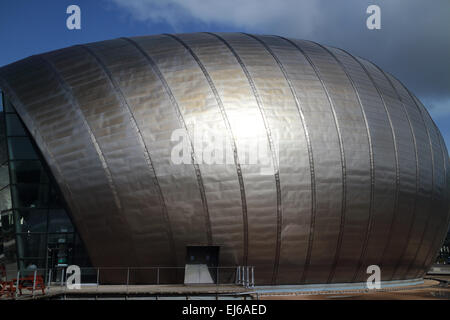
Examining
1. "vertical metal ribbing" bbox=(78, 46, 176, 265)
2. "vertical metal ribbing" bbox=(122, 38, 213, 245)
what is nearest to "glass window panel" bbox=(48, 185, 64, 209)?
"vertical metal ribbing" bbox=(78, 46, 176, 265)

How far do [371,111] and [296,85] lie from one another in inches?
168

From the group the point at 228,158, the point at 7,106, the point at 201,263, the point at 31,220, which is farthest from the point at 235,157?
the point at 7,106

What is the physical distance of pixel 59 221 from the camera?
2006 cm

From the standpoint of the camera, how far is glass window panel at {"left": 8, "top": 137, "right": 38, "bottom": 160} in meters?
20.5

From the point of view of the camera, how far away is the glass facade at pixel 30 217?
1991 centimetres

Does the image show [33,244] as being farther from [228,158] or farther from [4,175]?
[228,158]

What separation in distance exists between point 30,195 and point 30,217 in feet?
3.42

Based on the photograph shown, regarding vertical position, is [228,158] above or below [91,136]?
below

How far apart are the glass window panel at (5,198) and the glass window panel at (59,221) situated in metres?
2.24

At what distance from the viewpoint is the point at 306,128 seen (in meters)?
20.0

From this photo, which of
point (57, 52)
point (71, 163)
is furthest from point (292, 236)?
point (57, 52)

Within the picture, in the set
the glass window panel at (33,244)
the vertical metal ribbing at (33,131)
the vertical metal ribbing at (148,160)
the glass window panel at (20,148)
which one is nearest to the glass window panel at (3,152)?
the glass window panel at (20,148)

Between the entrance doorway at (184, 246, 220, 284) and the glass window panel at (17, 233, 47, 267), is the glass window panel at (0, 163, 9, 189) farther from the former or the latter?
the entrance doorway at (184, 246, 220, 284)

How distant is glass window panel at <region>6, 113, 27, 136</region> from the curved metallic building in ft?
3.88
